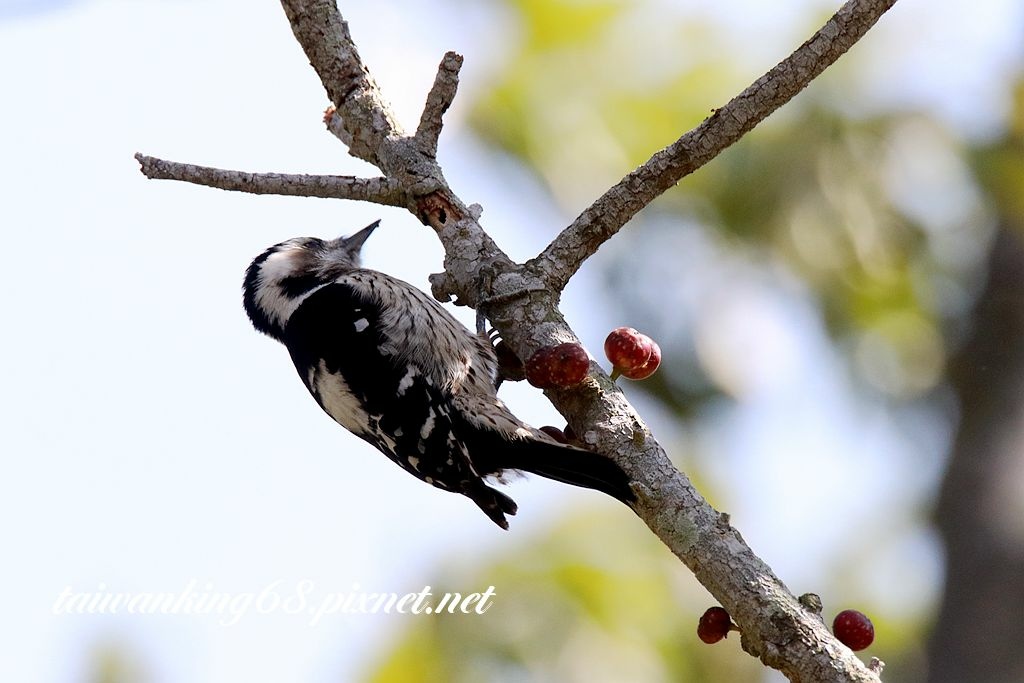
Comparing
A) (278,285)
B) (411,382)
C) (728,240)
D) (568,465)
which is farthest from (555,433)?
(728,240)

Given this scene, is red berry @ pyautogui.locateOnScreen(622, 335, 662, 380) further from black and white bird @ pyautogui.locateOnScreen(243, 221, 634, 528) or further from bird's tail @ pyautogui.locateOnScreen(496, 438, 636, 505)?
black and white bird @ pyautogui.locateOnScreen(243, 221, 634, 528)

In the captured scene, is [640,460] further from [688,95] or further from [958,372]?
[958,372]

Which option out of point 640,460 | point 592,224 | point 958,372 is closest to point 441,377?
point 592,224

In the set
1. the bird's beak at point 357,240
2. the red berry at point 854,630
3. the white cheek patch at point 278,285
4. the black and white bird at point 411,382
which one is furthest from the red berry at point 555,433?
the bird's beak at point 357,240

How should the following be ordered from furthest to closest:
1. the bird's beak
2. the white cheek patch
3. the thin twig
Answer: the bird's beak
the white cheek patch
the thin twig

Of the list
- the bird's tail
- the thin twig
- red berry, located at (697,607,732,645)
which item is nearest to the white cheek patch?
the thin twig

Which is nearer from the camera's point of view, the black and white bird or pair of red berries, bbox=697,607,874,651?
pair of red berries, bbox=697,607,874,651

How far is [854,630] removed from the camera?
2557mm

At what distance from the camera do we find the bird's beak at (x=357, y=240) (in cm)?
495

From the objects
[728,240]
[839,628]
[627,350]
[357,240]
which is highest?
[728,240]

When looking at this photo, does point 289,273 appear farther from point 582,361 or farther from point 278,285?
point 582,361

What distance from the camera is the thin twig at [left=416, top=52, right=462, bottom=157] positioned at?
10.5 feet

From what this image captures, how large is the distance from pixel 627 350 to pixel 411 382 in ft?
3.50

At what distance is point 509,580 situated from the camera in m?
6.84
